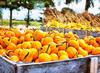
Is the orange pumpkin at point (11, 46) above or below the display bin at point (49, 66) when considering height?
above

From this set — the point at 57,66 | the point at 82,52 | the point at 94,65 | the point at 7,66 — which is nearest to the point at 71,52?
the point at 82,52

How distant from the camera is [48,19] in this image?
8836mm

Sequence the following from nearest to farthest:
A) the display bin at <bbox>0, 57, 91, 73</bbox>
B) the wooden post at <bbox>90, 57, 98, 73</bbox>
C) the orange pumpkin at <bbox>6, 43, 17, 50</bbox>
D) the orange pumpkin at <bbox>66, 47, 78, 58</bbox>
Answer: the display bin at <bbox>0, 57, 91, 73</bbox> → the wooden post at <bbox>90, 57, 98, 73</bbox> → the orange pumpkin at <bbox>66, 47, 78, 58</bbox> → the orange pumpkin at <bbox>6, 43, 17, 50</bbox>

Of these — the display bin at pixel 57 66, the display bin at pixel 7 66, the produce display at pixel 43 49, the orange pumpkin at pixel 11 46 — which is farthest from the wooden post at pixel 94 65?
the orange pumpkin at pixel 11 46

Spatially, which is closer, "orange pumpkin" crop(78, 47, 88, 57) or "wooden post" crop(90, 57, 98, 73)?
"wooden post" crop(90, 57, 98, 73)

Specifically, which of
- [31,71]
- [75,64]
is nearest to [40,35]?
[75,64]

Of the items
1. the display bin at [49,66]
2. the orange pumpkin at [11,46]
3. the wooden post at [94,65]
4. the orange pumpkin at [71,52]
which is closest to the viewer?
the display bin at [49,66]

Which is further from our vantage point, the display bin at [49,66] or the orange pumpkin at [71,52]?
the orange pumpkin at [71,52]

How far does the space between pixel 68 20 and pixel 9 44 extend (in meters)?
6.76

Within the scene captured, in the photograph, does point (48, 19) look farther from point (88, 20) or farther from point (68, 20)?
point (88, 20)

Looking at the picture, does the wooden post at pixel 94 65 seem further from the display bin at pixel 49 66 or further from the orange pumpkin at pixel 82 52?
the orange pumpkin at pixel 82 52

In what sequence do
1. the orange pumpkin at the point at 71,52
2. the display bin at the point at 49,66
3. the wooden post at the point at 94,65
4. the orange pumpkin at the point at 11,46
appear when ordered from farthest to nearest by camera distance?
the orange pumpkin at the point at 11,46, the orange pumpkin at the point at 71,52, the wooden post at the point at 94,65, the display bin at the point at 49,66

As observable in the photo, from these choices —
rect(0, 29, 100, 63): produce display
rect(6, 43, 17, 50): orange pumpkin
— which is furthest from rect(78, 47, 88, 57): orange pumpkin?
rect(6, 43, 17, 50): orange pumpkin

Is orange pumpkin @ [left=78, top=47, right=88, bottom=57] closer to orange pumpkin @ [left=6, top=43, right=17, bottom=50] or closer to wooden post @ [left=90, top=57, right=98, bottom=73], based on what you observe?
wooden post @ [left=90, top=57, right=98, bottom=73]
